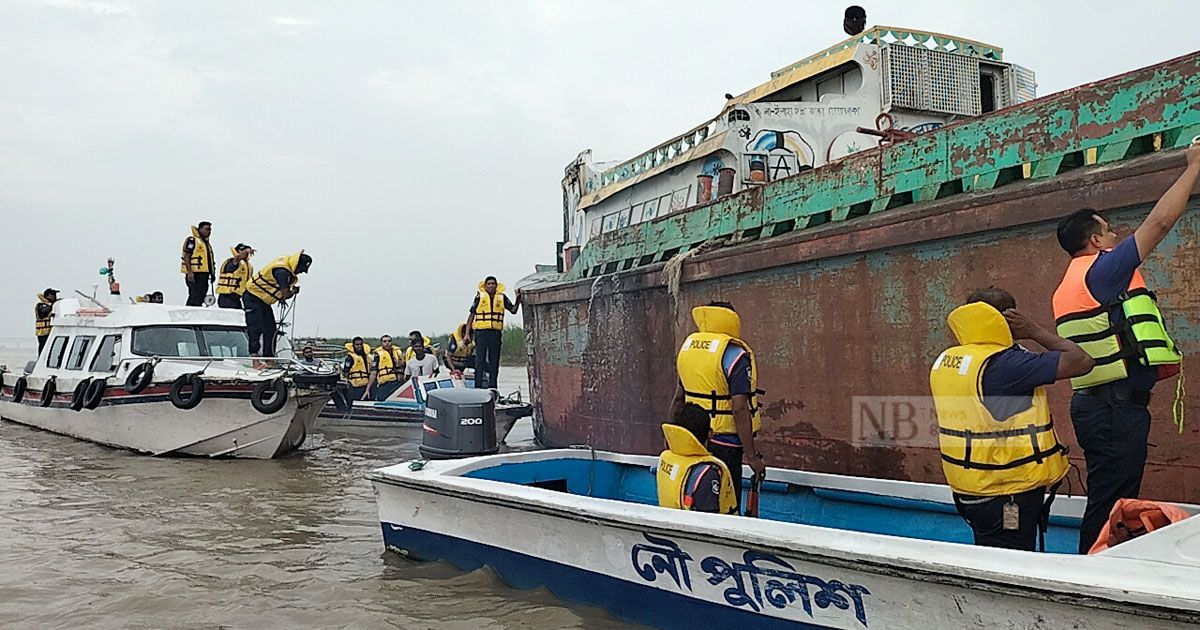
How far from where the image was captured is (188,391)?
32.4 ft

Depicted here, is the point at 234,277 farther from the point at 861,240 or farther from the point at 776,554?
the point at 776,554

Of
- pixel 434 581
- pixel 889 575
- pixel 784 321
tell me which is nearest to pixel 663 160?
pixel 784 321

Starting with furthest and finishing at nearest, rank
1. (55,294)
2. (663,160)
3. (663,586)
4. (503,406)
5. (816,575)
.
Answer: (55,294), (503,406), (663,160), (663,586), (816,575)

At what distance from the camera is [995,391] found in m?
3.23

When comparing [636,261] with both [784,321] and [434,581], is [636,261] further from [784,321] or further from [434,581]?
[434,581]

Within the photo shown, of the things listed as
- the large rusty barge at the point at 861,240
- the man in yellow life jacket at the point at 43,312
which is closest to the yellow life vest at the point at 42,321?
the man in yellow life jacket at the point at 43,312

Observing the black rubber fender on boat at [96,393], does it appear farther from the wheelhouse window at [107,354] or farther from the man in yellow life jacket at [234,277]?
the man in yellow life jacket at [234,277]

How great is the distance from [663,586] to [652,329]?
4775 millimetres

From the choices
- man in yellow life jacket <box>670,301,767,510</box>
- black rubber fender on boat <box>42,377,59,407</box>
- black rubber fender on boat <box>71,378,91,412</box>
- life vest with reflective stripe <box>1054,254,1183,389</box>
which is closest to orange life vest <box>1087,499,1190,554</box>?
life vest with reflective stripe <box>1054,254,1183,389</box>

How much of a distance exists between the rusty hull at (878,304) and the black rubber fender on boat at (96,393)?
6.05m

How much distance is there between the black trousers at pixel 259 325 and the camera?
1189 cm

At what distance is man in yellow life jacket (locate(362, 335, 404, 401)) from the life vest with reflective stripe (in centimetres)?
1327

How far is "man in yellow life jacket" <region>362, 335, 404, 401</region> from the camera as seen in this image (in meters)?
15.7

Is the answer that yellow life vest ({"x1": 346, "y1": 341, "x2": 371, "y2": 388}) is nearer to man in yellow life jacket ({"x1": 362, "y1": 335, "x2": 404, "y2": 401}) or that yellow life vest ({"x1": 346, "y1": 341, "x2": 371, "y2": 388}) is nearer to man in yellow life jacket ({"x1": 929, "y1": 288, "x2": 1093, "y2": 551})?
man in yellow life jacket ({"x1": 362, "y1": 335, "x2": 404, "y2": 401})
